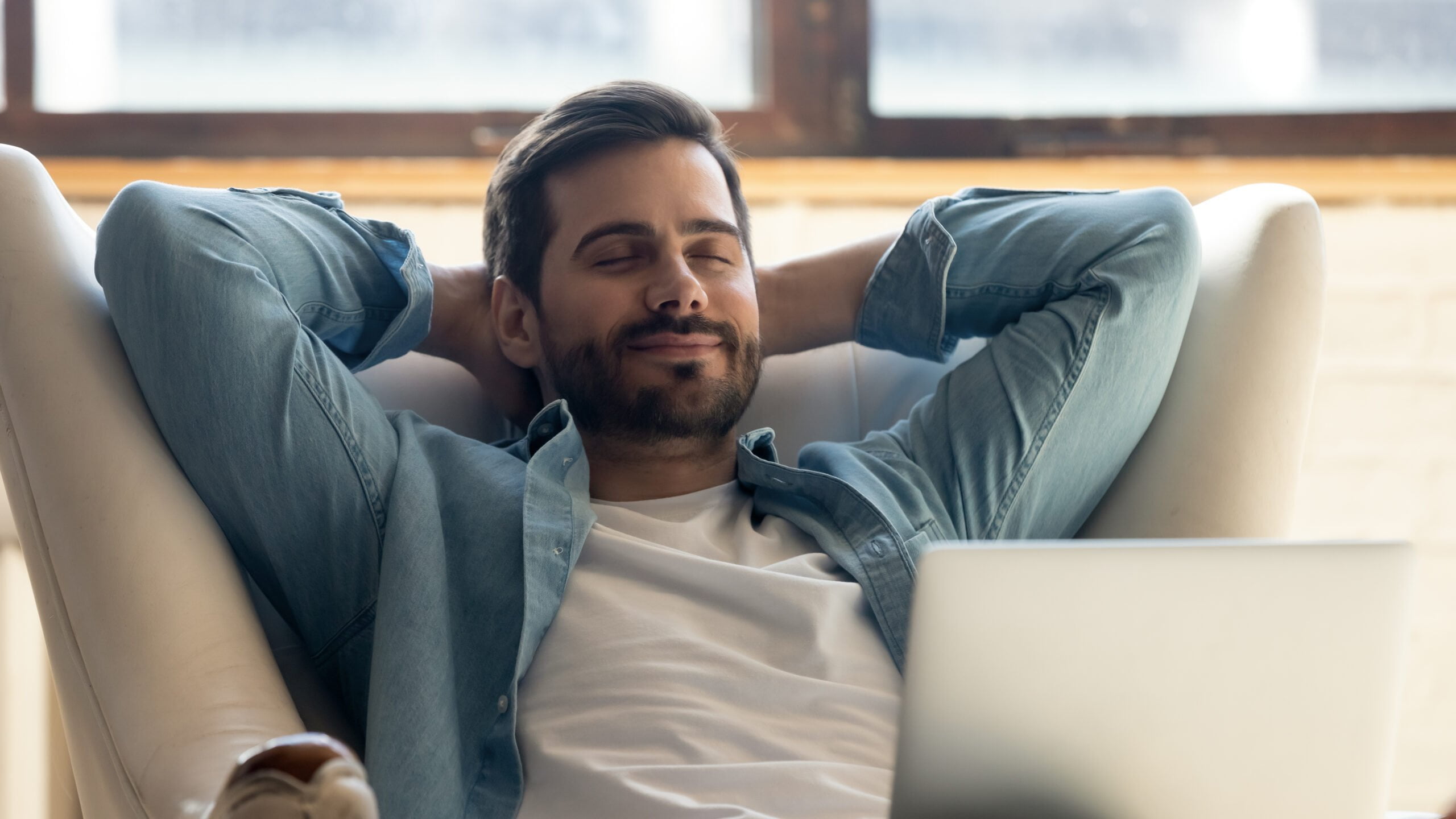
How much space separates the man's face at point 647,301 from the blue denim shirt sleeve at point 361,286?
0.13 metres

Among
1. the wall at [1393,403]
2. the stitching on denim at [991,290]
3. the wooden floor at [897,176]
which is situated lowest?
the wall at [1393,403]

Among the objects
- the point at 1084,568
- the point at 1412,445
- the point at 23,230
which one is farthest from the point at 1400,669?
the point at 1412,445

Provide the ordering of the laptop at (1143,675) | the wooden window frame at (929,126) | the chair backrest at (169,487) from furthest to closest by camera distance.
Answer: the wooden window frame at (929,126) < the chair backrest at (169,487) < the laptop at (1143,675)

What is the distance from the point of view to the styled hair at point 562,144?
4.16 ft

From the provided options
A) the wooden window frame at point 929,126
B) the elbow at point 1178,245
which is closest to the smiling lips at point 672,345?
the elbow at point 1178,245

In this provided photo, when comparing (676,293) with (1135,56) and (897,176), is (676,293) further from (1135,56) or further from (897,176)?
(1135,56)

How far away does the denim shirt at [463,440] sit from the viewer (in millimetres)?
979

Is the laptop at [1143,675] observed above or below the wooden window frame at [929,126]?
below

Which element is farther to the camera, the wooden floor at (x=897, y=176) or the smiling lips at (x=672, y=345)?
the wooden floor at (x=897, y=176)

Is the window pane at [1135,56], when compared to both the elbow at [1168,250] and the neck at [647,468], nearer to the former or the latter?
the elbow at [1168,250]

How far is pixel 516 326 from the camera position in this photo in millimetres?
1293

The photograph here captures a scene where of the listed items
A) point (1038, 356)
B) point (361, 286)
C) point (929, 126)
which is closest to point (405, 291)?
point (361, 286)

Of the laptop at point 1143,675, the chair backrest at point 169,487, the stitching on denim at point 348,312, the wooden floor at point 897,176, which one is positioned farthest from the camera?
the wooden floor at point 897,176

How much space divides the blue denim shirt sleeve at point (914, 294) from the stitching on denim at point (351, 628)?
58cm
